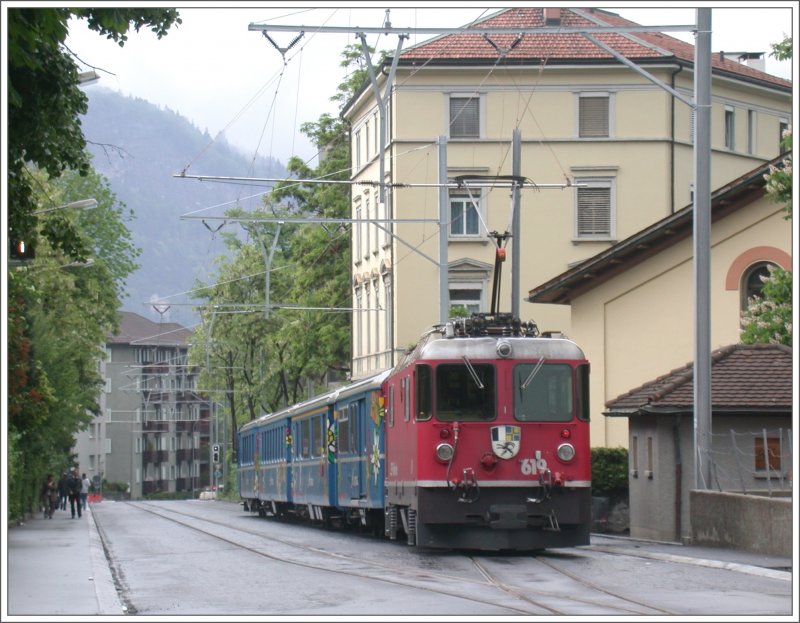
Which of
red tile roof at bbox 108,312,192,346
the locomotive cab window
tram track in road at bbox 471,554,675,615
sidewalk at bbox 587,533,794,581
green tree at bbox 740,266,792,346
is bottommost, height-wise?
sidewalk at bbox 587,533,794,581

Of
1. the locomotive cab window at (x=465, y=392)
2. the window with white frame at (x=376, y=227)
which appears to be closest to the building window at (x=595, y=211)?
the window with white frame at (x=376, y=227)

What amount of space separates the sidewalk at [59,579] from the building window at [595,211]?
2803 centimetres

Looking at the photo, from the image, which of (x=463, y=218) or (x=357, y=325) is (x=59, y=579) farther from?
(x=357, y=325)

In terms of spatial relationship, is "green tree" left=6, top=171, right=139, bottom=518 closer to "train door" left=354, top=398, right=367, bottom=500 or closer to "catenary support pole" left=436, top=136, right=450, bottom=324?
"train door" left=354, top=398, right=367, bottom=500

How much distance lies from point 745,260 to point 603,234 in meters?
19.8

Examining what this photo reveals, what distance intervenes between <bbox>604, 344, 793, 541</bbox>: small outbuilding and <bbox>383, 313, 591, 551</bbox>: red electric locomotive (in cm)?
463

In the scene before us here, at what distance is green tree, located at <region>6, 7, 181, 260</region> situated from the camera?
17.3m

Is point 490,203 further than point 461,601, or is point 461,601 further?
point 490,203

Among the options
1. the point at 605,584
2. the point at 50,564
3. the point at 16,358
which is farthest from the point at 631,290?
the point at 605,584

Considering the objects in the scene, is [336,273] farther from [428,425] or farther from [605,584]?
[605,584]

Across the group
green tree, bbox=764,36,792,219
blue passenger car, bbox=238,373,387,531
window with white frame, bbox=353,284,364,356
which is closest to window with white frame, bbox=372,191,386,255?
window with white frame, bbox=353,284,364,356

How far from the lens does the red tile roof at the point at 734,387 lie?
26.1 m

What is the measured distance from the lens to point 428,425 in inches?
839

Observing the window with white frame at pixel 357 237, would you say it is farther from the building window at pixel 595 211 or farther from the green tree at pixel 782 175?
the green tree at pixel 782 175
